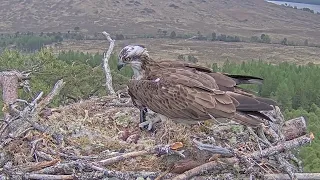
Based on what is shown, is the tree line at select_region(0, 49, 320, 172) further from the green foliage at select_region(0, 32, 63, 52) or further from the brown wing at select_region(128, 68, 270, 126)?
the green foliage at select_region(0, 32, 63, 52)

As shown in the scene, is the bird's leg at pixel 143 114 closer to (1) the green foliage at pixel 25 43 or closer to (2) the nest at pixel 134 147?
(2) the nest at pixel 134 147

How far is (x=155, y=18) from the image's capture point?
142 meters

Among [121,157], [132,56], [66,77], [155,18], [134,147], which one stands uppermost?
[132,56]

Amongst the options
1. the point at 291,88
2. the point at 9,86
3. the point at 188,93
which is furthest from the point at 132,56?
the point at 291,88

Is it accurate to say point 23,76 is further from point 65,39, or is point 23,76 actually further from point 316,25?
point 316,25

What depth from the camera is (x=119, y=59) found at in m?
6.38

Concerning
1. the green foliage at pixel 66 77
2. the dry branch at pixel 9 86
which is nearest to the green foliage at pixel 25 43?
the green foliage at pixel 66 77

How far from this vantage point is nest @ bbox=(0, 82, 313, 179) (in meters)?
5.21

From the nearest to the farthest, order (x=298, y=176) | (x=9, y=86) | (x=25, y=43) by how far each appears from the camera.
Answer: (x=298, y=176) → (x=9, y=86) → (x=25, y=43)

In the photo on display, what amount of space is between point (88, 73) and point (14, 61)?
5862 millimetres

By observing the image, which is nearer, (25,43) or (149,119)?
(149,119)

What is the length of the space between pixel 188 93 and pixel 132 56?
902mm

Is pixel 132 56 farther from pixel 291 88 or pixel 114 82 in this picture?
pixel 291 88

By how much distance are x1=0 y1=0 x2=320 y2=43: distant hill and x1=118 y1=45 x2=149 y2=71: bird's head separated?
11372cm
